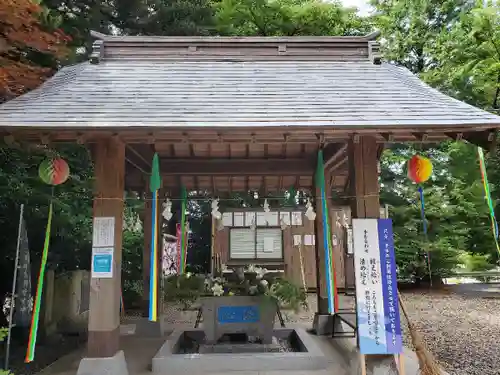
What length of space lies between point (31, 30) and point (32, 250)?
13.5 feet

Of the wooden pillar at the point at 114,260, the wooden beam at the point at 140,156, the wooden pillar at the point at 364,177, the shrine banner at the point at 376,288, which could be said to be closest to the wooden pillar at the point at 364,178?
the wooden pillar at the point at 364,177

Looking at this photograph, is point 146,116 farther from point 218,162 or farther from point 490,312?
point 490,312

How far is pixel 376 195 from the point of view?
5379 mm

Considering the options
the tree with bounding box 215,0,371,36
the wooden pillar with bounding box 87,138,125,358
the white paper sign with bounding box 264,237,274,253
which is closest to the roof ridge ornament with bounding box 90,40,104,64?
the wooden pillar with bounding box 87,138,125,358

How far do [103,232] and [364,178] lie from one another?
3.55m

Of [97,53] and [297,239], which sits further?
[297,239]

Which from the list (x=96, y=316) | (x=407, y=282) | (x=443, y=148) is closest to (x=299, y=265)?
(x=407, y=282)

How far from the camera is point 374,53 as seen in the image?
719 cm

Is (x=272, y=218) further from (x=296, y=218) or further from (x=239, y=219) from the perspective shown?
(x=239, y=219)

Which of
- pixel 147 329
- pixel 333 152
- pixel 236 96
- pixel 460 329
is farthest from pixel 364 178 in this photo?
pixel 460 329

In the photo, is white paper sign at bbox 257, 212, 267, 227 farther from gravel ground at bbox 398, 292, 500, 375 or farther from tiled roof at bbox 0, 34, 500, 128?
tiled roof at bbox 0, 34, 500, 128

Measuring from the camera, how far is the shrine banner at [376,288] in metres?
4.95

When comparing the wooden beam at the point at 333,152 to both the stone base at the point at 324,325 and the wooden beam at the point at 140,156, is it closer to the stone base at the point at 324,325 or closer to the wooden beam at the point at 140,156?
the stone base at the point at 324,325

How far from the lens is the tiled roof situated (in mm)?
4961
